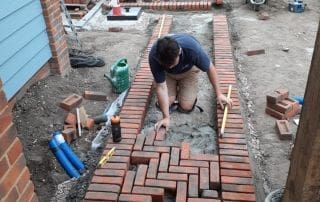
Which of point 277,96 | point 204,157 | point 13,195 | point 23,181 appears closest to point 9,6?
point 23,181

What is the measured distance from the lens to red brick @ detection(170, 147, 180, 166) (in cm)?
322

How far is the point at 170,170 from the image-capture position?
3.14m

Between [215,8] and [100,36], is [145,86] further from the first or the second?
[215,8]

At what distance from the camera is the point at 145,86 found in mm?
4516

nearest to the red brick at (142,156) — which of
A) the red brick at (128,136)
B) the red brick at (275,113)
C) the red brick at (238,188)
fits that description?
the red brick at (128,136)

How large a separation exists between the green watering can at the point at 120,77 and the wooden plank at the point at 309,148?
8.90 ft

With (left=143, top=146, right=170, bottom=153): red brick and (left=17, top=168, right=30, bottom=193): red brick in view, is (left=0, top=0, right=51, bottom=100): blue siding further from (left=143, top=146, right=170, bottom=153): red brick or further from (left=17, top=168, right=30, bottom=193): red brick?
(left=17, top=168, right=30, bottom=193): red brick

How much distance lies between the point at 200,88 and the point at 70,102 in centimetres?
171

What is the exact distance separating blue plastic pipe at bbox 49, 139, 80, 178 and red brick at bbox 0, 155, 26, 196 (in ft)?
4.06

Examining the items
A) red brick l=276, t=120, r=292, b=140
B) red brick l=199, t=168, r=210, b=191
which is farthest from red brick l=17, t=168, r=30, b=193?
red brick l=276, t=120, r=292, b=140

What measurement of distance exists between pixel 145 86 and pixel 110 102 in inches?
20.4

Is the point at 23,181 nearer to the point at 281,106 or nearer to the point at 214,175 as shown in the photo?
the point at 214,175

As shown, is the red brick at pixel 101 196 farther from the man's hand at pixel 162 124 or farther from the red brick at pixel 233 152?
the red brick at pixel 233 152

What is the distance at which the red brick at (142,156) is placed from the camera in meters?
3.29
